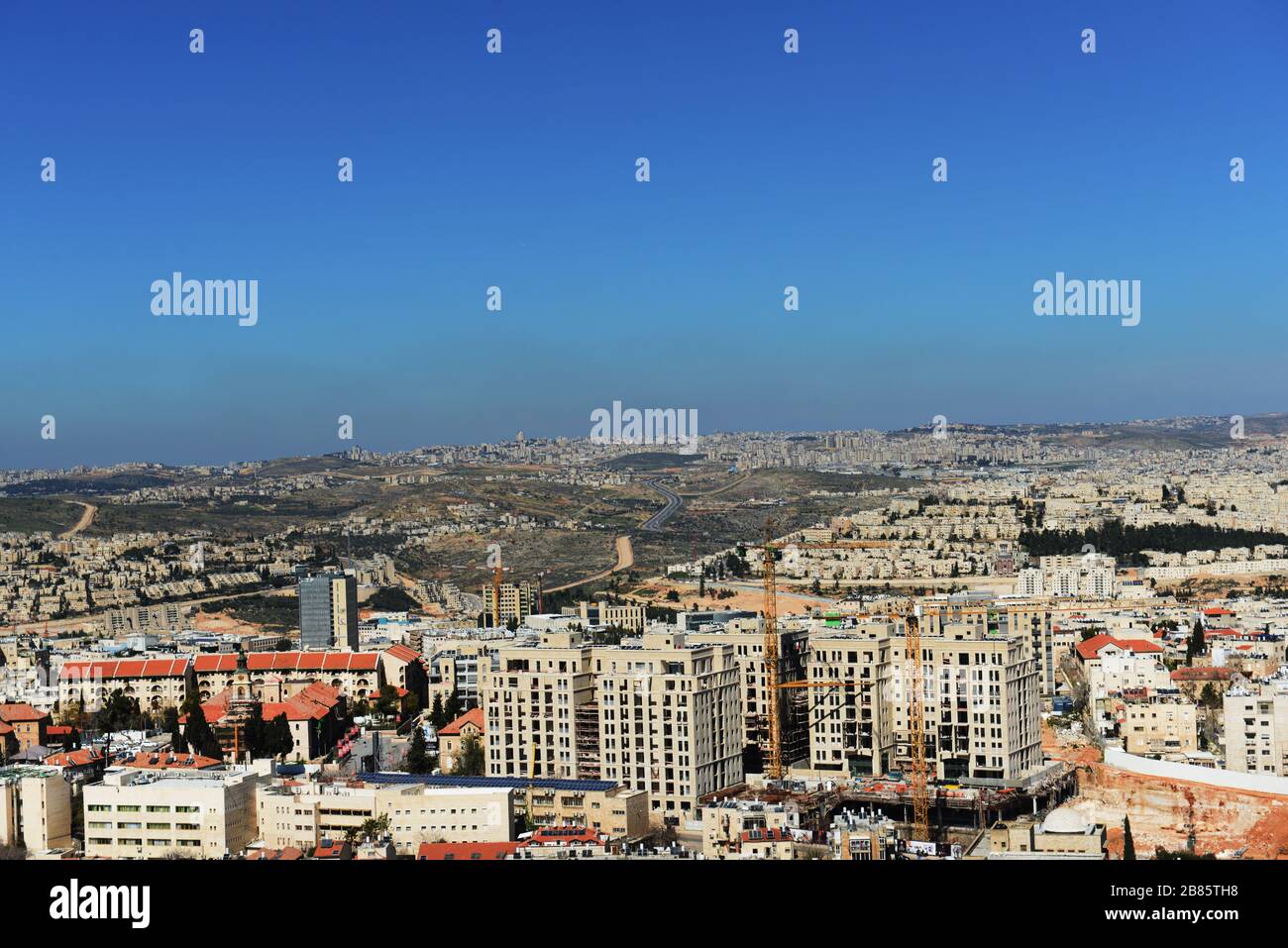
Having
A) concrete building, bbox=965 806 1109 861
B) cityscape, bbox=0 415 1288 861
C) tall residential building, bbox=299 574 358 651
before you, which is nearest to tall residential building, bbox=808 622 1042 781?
cityscape, bbox=0 415 1288 861

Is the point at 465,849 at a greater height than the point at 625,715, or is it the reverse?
the point at 625,715

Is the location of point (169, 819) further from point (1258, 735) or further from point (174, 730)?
point (1258, 735)

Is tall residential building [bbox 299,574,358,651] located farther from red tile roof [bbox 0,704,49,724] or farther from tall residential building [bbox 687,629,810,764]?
tall residential building [bbox 687,629,810,764]

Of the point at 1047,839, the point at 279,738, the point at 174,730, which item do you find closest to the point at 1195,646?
the point at 279,738

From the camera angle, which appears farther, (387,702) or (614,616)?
(614,616)

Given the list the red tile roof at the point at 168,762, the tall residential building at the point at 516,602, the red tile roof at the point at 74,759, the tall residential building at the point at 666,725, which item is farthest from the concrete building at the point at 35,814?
the tall residential building at the point at 516,602

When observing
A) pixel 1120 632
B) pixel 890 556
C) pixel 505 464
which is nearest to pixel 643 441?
pixel 505 464

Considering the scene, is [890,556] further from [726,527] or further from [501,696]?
[501,696]
